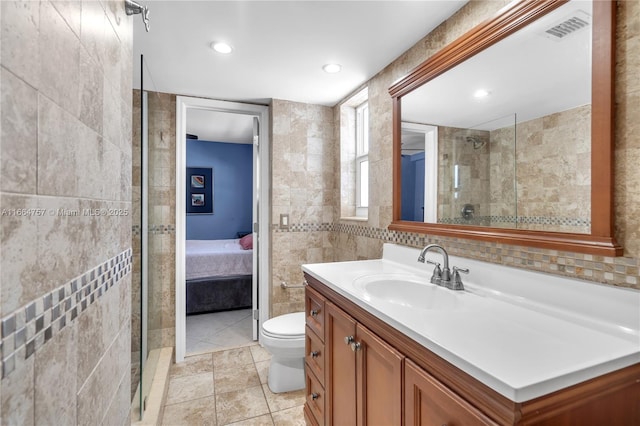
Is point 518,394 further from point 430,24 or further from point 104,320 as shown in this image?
point 430,24

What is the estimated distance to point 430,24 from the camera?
1.60 metres

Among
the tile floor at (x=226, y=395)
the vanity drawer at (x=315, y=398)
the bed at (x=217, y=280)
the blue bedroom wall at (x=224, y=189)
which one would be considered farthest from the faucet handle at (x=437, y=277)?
the blue bedroom wall at (x=224, y=189)

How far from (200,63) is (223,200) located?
11.5 ft

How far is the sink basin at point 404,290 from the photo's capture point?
140 cm

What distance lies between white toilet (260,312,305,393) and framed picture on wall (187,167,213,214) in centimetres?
349

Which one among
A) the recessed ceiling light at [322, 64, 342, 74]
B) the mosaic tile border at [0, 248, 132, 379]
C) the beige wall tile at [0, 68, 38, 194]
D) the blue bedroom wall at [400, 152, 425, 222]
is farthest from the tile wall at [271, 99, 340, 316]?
the beige wall tile at [0, 68, 38, 194]

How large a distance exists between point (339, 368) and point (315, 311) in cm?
34

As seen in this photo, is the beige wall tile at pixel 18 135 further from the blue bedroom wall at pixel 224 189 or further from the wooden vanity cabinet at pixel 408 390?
the blue bedroom wall at pixel 224 189

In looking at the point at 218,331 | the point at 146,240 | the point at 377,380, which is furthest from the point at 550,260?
the point at 218,331

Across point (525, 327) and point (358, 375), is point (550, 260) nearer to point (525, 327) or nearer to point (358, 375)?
point (525, 327)

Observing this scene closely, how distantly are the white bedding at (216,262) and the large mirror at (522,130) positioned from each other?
8.32 feet

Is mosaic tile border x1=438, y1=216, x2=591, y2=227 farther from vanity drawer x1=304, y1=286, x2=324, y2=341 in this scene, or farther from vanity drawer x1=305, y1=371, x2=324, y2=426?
vanity drawer x1=305, y1=371, x2=324, y2=426

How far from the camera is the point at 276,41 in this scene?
5.83ft

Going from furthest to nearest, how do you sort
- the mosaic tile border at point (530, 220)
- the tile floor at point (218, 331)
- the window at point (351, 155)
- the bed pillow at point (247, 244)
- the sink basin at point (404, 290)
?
the bed pillow at point (247, 244) < the tile floor at point (218, 331) < the window at point (351, 155) < the sink basin at point (404, 290) < the mosaic tile border at point (530, 220)
